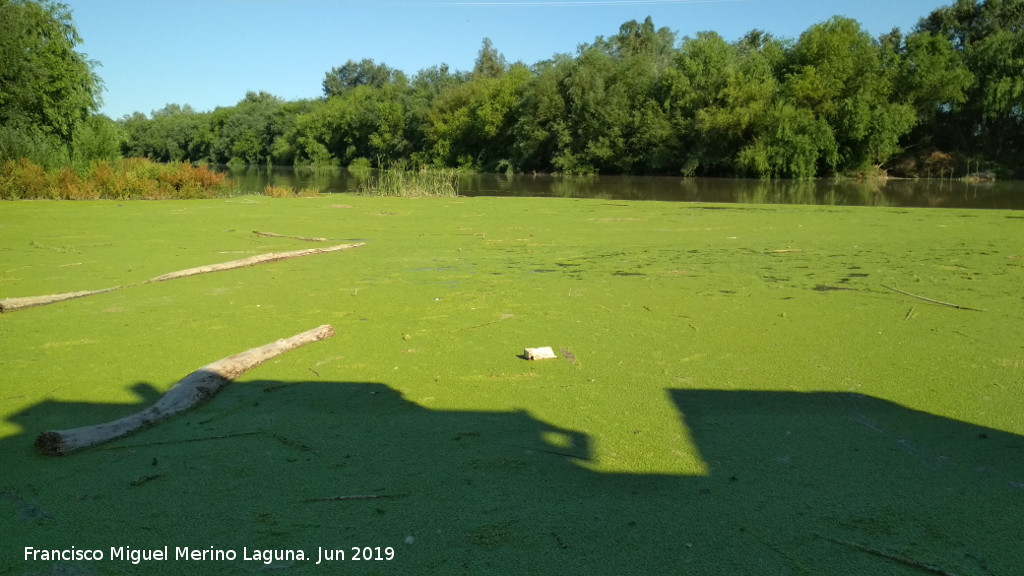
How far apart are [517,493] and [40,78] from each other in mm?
17678

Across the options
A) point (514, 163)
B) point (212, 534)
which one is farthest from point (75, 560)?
point (514, 163)

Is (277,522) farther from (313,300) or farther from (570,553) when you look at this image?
(313,300)

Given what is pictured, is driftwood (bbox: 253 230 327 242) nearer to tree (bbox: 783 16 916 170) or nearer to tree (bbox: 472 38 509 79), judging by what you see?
tree (bbox: 783 16 916 170)

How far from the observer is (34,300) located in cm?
454

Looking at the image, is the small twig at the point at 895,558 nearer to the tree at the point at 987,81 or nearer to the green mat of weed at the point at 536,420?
the green mat of weed at the point at 536,420

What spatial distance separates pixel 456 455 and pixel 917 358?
2.38m

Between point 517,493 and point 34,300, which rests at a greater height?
point 34,300

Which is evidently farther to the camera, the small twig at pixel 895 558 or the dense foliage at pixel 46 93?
the dense foliage at pixel 46 93

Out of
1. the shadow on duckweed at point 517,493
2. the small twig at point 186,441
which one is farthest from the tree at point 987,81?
the small twig at point 186,441

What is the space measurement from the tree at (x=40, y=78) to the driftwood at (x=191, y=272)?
38.1 feet

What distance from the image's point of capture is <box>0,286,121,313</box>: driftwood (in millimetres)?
4375

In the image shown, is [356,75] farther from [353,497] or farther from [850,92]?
[353,497]

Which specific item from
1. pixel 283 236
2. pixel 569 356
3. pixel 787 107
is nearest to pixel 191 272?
pixel 283 236

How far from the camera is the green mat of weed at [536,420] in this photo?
1773mm
